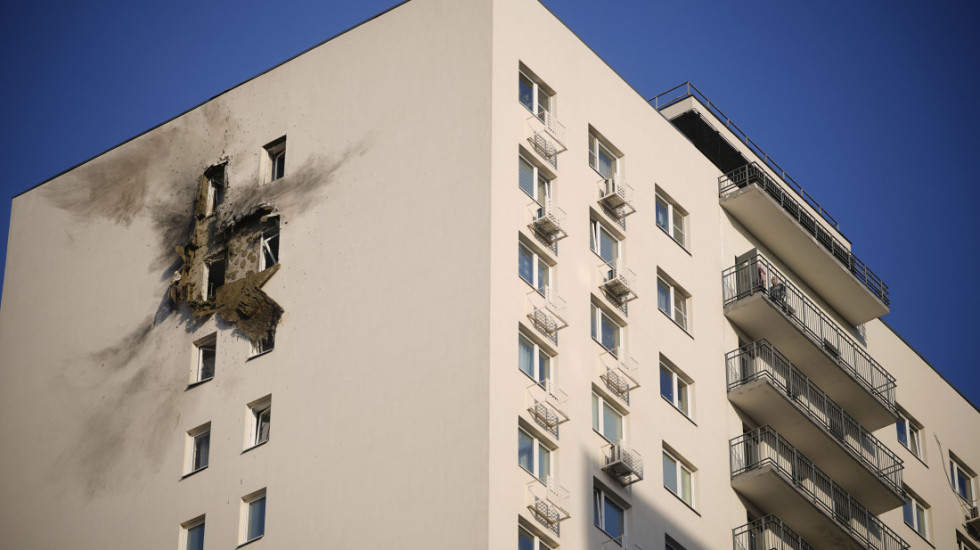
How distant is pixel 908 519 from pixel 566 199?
71.0 feet

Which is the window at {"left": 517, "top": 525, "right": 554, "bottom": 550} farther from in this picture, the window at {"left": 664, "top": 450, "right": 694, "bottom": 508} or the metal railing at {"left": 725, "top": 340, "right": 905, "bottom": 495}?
the metal railing at {"left": 725, "top": 340, "right": 905, "bottom": 495}

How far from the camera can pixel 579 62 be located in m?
54.8

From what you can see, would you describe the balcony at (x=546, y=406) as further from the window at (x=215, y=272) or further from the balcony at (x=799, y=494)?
the window at (x=215, y=272)

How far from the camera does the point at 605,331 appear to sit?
51438mm

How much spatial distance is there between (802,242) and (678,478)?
12503 mm

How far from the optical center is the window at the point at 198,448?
51094mm

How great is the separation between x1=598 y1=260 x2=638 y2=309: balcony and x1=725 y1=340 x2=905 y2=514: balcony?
5.38 metres

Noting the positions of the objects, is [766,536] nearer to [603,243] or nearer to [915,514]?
[603,243]

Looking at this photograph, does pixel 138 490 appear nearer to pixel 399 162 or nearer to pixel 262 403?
pixel 262 403

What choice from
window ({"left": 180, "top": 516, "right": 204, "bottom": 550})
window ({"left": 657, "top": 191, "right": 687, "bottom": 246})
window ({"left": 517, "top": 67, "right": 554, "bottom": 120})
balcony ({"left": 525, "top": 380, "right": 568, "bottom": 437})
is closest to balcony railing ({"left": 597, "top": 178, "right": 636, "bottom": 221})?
window ({"left": 657, "top": 191, "right": 687, "bottom": 246})

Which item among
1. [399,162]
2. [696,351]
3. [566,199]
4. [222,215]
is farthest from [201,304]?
[696,351]

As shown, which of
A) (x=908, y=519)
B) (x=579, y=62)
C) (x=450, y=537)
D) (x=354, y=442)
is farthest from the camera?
(x=908, y=519)

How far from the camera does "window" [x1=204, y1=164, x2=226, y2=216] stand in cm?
5606

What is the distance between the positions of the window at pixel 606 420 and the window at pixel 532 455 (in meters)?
2.42
